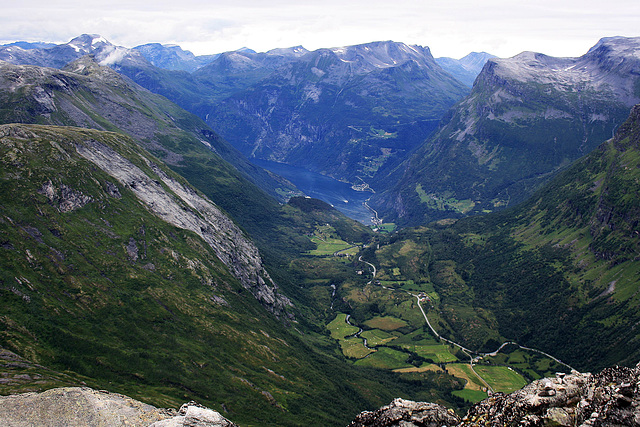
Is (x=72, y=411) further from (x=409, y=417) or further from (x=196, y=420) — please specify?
(x=409, y=417)

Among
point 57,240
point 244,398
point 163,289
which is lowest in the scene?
point 244,398

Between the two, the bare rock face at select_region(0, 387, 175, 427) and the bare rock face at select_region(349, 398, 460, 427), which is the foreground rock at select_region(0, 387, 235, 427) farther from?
the bare rock face at select_region(349, 398, 460, 427)

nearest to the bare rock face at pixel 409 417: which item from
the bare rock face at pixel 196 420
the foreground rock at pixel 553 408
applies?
the foreground rock at pixel 553 408

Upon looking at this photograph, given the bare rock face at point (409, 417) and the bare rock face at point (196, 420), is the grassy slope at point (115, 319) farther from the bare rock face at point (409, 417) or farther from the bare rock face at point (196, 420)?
the bare rock face at point (409, 417)

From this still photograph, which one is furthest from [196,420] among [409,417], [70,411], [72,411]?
[70,411]

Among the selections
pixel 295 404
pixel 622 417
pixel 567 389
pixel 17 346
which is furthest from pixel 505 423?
pixel 295 404

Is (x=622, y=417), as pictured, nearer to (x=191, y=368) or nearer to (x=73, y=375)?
(x=73, y=375)

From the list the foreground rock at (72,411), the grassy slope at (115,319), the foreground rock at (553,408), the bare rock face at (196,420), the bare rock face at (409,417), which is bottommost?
the grassy slope at (115,319)
